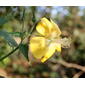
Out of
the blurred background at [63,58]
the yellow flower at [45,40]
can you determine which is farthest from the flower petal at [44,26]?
the blurred background at [63,58]

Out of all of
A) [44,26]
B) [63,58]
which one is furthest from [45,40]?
[63,58]

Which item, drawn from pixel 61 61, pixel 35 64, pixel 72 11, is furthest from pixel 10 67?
pixel 72 11

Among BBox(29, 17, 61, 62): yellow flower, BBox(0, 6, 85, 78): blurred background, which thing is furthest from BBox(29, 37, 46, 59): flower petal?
BBox(0, 6, 85, 78): blurred background

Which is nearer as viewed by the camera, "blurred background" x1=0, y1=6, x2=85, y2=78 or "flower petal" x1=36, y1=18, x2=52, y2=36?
"flower petal" x1=36, y1=18, x2=52, y2=36

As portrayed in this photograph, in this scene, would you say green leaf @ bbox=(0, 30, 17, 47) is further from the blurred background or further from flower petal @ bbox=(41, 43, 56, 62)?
the blurred background

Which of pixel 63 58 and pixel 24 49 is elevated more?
pixel 24 49

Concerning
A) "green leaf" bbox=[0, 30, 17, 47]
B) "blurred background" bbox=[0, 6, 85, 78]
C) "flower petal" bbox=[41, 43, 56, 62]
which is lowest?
"blurred background" bbox=[0, 6, 85, 78]

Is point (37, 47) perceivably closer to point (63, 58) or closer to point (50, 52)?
point (50, 52)

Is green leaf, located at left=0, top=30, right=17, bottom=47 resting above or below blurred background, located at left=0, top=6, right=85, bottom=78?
above
